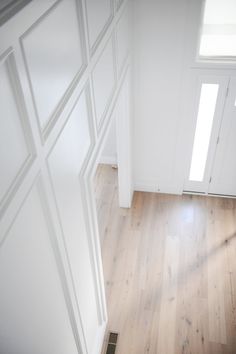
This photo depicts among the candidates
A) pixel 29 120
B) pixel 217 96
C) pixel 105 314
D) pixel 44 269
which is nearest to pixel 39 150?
pixel 29 120

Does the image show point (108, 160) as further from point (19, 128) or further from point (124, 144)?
point (19, 128)

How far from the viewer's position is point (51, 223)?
1443 mm

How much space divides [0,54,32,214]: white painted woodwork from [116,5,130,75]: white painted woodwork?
5.12 feet

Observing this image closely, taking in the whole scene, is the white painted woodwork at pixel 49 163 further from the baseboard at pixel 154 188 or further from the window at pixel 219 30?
the baseboard at pixel 154 188

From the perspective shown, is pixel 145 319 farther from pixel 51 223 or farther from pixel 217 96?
pixel 217 96

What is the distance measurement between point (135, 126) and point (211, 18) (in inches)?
52.1

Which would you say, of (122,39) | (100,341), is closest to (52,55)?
(122,39)

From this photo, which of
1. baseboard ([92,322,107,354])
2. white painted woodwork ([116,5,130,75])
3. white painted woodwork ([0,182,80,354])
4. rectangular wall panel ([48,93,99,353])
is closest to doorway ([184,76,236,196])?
white painted woodwork ([116,5,130,75])

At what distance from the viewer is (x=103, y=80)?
6.93 feet

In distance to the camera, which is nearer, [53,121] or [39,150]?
[39,150]

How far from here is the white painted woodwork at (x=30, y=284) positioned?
113cm

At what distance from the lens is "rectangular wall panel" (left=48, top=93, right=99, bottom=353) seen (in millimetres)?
1502

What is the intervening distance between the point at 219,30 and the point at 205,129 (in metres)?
1.02

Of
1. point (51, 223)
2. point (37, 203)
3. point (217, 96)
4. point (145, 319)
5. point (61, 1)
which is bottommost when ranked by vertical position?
point (145, 319)
